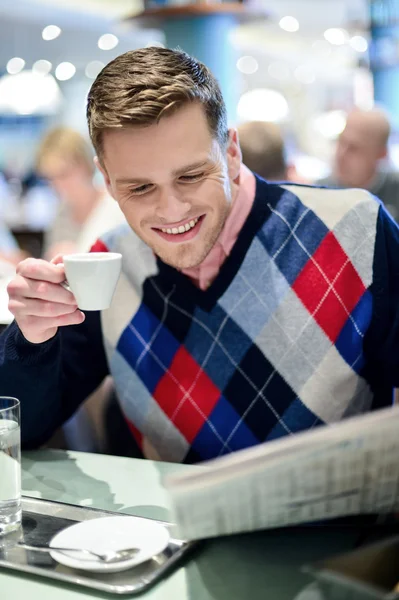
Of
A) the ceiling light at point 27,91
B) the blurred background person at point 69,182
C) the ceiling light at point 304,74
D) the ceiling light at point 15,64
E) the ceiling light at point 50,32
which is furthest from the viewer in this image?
the ceiling light at point 304,74

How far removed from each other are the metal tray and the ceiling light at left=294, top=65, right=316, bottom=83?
13464 millimetres

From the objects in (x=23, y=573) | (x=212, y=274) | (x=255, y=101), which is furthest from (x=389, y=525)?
(x=255, y=101)

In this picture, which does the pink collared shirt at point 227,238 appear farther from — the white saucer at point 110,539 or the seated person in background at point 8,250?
the seated person in background at point 8,250

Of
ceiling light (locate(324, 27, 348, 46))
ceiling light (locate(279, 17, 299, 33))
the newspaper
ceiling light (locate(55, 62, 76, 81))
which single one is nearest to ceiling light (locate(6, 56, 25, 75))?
ceiling light (locate(55, 62, 76, 81))

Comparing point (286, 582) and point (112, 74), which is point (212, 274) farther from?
point (286, 582)

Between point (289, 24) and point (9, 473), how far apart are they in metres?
10.5

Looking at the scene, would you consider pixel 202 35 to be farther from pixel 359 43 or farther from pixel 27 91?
pixel 359 43

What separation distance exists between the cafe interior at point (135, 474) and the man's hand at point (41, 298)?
0.03 meters

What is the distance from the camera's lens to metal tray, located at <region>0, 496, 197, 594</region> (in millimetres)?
949

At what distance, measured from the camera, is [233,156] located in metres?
1.53

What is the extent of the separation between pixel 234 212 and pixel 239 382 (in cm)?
34

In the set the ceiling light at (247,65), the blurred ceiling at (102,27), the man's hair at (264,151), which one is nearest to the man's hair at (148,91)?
the man's hair at (264,151)

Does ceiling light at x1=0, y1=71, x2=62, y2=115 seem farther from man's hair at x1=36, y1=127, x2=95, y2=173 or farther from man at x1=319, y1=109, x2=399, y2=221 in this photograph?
man at x1=319, y1=109, x2=399, y2=221

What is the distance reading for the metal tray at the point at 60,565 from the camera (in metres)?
0.95
